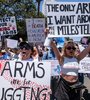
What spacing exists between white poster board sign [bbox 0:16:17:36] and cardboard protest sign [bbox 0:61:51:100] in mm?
5892

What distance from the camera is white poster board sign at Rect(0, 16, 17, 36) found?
539 inches

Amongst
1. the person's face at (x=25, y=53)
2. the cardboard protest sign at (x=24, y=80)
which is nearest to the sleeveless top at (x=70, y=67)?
the cardboard protest sign at (x=24, y=80)

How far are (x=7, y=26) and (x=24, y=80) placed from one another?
20.2 feet

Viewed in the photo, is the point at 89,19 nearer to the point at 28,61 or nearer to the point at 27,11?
the point at 28,61

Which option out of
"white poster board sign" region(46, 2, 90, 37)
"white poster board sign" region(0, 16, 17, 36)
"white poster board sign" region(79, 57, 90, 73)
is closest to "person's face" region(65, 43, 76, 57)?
"white poster board sign" region(46, 2, 90, 37)

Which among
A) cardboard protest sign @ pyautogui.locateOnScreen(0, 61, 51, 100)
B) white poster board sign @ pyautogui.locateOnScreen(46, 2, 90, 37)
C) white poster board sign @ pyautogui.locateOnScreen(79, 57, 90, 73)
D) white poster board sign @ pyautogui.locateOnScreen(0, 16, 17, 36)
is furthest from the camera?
white poster board sign @ pyautogui.locateOnScreen(0, 16, 17, 36)

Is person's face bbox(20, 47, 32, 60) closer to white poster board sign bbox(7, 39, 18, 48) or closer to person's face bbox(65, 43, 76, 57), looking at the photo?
person's face bbox(65, 43, 76, 57)

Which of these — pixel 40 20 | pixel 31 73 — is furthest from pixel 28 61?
pixel 40 20

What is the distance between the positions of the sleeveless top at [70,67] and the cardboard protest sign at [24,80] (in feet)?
1.15

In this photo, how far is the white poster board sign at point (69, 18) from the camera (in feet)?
27.6

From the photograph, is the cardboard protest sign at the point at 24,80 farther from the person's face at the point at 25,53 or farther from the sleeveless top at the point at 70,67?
the sleeveless top at the point at 70,67

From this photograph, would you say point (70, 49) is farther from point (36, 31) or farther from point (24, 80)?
point (36, 31)

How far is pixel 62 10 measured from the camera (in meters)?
8.52

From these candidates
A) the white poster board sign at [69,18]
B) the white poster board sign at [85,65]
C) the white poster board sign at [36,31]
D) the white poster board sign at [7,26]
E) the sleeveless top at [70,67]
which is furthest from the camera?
the white poster board sign at [7,26]
